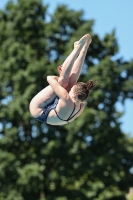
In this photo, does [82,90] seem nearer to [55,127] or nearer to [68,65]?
[68,65]

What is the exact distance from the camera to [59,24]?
31.2 metres

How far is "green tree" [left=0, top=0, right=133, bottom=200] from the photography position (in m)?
28.2

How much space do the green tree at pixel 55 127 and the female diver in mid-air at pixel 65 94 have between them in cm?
1868

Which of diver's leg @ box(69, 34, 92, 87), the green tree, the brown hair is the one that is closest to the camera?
the brown hair

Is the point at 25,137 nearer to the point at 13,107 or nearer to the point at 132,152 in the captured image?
the point at 13,107

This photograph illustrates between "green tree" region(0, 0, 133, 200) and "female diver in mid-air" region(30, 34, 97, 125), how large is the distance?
18680mm

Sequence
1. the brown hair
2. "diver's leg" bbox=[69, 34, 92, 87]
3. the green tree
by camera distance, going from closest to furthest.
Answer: the brown hair < "diver's leg" bbox=[69, 34, 92, 87] < the green tree

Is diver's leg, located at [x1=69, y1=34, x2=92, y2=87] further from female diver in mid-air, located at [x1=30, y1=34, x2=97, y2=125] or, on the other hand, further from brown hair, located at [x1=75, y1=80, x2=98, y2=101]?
brown hair, located at [x1=75, y1=80, x2=98, y2=101]

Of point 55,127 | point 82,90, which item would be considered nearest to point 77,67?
point 82,90

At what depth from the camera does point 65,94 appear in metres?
8.66

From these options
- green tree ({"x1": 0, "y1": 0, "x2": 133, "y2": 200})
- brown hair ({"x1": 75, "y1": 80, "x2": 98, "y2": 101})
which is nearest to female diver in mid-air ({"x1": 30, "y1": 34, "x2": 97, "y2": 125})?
brown hair ({"x1": 75, "y1": 80, "x2": 98, "y2": 101})

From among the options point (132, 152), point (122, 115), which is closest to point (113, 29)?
point (122, 115)

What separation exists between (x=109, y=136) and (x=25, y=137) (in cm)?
424

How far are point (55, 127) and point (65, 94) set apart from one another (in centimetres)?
2132
